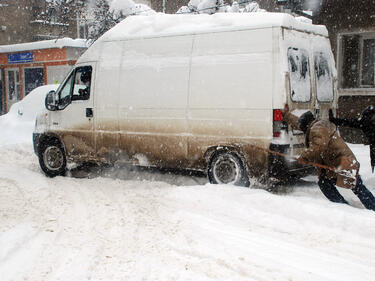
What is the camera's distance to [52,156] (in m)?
9.88

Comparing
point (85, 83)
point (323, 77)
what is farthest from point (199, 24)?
point (85, 83)

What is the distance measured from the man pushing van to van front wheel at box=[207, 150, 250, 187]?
126 centimetres

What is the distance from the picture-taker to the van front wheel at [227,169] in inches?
293

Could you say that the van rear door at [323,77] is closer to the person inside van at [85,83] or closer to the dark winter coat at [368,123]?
the dark winter coat at [368,123]

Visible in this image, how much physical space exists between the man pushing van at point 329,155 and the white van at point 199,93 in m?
0.67

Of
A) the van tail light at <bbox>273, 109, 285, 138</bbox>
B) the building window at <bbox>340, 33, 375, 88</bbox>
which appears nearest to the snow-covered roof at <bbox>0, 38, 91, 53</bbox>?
the building window at <bbox>340, 33, 375, 88</bbox>

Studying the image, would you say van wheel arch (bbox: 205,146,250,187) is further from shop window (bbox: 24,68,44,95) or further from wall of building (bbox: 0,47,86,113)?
shop window (bbox: 24,68,44,95)

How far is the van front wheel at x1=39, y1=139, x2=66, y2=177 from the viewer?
975 centimetres

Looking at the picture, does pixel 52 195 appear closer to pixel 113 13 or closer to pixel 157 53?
pixel 157 53

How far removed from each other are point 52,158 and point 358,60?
27.5 ft

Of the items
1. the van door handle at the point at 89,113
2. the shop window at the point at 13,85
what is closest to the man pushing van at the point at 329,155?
the van door handle at the point at 89,113

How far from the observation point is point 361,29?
505 inches

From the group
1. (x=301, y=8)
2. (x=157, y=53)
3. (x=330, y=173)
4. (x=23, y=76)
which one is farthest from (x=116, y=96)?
(x=23, y=76)

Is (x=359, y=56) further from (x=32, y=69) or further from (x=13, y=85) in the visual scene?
(x=13, y=85)
